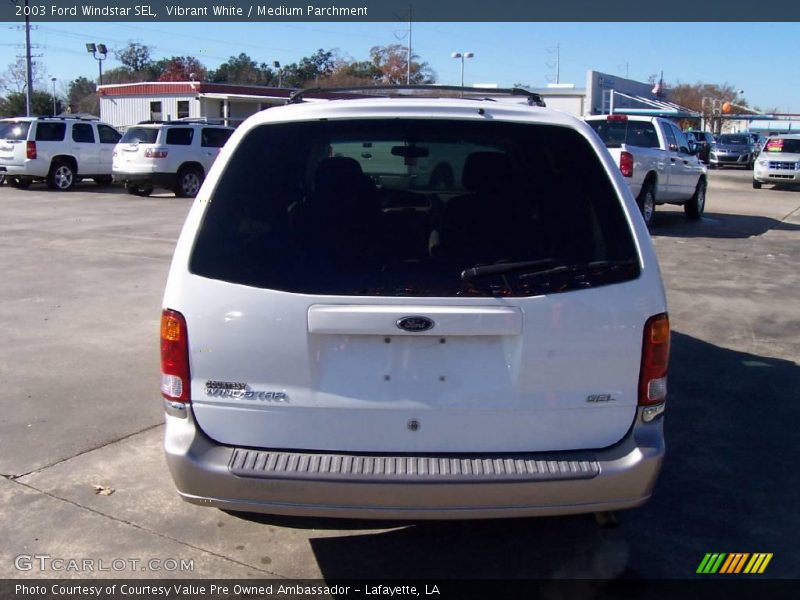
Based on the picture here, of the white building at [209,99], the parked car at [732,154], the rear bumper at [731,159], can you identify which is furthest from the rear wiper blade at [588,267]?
the rear bumper at [731,159]

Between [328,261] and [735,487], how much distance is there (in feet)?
9.03

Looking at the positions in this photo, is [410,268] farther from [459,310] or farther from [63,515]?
[63,515]

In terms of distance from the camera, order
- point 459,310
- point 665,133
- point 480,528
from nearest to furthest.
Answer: point 459,310 < point 480,528 < point 665,133

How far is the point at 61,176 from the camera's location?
23.0 meters

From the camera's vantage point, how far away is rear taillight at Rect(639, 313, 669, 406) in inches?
125

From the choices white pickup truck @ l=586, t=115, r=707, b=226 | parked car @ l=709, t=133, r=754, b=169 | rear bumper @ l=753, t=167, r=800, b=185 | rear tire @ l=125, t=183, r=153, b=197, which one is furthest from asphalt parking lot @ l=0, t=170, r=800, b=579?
parked car @ l=709, t=133, r=754, b=169

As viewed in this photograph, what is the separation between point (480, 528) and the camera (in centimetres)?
406

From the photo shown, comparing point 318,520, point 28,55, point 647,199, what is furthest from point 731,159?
point 318,520

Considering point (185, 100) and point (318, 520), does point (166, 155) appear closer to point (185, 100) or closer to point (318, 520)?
point (318, 520)

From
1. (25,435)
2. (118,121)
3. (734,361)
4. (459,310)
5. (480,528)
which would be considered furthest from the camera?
(118,121)

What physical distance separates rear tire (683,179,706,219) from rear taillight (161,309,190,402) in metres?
15.5

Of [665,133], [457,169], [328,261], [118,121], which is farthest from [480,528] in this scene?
[118,121]

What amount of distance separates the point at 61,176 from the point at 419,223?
21958 millimetres

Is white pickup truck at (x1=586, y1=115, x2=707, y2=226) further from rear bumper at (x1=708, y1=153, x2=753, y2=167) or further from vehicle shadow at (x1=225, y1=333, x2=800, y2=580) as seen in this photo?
rear bumper at (x1=708, y1=153, x2=753, y2=167)
